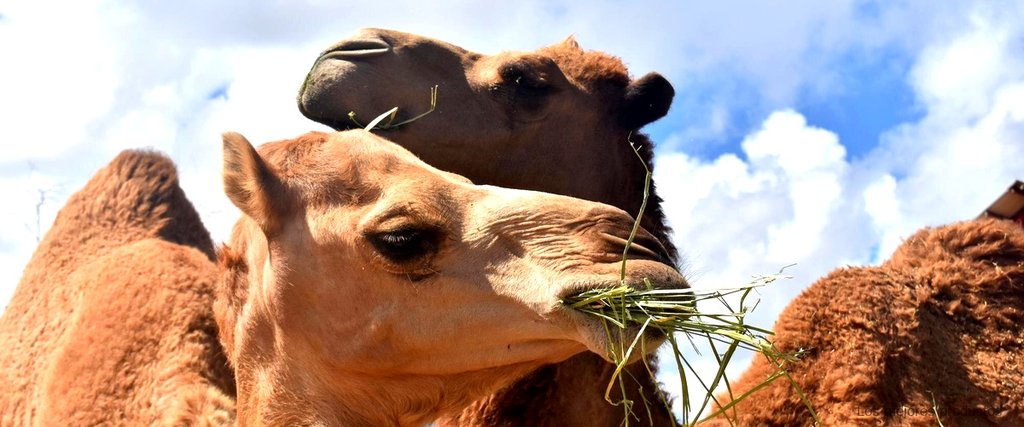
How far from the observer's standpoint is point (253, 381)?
11.7 feet

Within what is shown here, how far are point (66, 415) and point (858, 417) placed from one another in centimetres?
348

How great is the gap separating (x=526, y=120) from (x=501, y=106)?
0.44ft

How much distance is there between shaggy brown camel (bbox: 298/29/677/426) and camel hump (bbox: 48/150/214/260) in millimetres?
2034

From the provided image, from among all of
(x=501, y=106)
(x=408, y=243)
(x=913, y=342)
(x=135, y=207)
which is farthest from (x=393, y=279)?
(x=135, y=207)

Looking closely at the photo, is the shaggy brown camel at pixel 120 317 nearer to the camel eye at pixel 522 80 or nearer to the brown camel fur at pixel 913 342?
the camel eye at pixel 522 80

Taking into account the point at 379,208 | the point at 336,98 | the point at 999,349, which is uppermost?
the point at 336,98

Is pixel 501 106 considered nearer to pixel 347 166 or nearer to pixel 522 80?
pixel 522 80

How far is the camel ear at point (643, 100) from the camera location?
5230 mm

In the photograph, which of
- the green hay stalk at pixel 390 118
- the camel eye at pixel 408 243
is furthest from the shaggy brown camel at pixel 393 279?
the green hay stalk at pixel 390 118

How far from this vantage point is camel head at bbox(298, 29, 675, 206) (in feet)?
15.3

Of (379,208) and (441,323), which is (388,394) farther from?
(379,208)

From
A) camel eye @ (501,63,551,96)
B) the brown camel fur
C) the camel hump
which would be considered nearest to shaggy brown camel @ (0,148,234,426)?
the camel hump

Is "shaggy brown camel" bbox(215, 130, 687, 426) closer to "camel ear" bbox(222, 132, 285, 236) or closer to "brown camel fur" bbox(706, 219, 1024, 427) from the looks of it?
"camel ear" bbox(222, 132, 285, 236)

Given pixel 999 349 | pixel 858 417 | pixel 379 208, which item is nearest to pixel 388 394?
pixel 379 208
